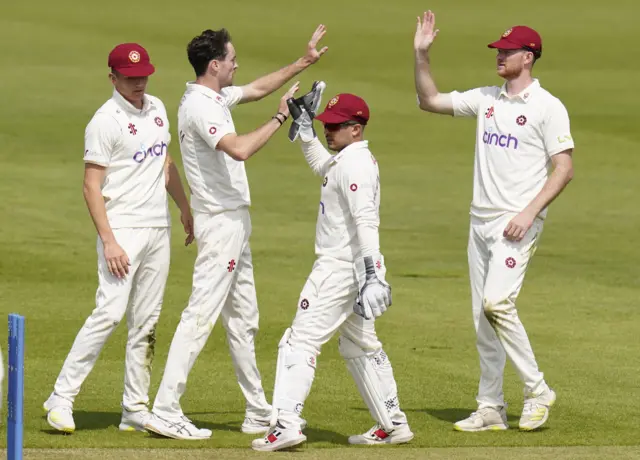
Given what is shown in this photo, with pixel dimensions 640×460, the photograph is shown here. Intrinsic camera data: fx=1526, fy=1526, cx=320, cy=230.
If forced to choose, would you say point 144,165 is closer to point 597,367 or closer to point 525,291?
point 597,367

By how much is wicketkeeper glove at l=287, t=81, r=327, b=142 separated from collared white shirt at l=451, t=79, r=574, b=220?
116 cm

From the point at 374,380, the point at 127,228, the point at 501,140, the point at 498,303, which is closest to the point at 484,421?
the point at 498,303

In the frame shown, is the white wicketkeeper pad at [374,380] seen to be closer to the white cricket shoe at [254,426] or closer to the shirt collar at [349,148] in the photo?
the white cricket shoe at [254,426]

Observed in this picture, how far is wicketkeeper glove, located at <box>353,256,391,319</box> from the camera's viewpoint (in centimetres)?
805

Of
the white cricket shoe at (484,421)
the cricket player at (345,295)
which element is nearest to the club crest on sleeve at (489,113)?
the cricket player at (345,295)

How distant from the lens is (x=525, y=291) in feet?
46.1

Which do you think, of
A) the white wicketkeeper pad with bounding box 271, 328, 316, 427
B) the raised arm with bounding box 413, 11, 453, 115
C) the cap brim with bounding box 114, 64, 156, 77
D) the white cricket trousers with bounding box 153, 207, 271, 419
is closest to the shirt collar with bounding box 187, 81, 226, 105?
the cap brim with bounding box 114, 64, 156, 77

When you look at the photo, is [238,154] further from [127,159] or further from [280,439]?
[280,439]

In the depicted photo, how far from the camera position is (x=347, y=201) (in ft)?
27.1

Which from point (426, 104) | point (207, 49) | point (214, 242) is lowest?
point (214, 242)

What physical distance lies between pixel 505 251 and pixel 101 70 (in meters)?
21.3

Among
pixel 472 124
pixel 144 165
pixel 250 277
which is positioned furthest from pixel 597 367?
pixel 472 124

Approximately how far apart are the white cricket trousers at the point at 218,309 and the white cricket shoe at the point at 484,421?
3.83 ft

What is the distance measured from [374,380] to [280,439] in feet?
2.26
